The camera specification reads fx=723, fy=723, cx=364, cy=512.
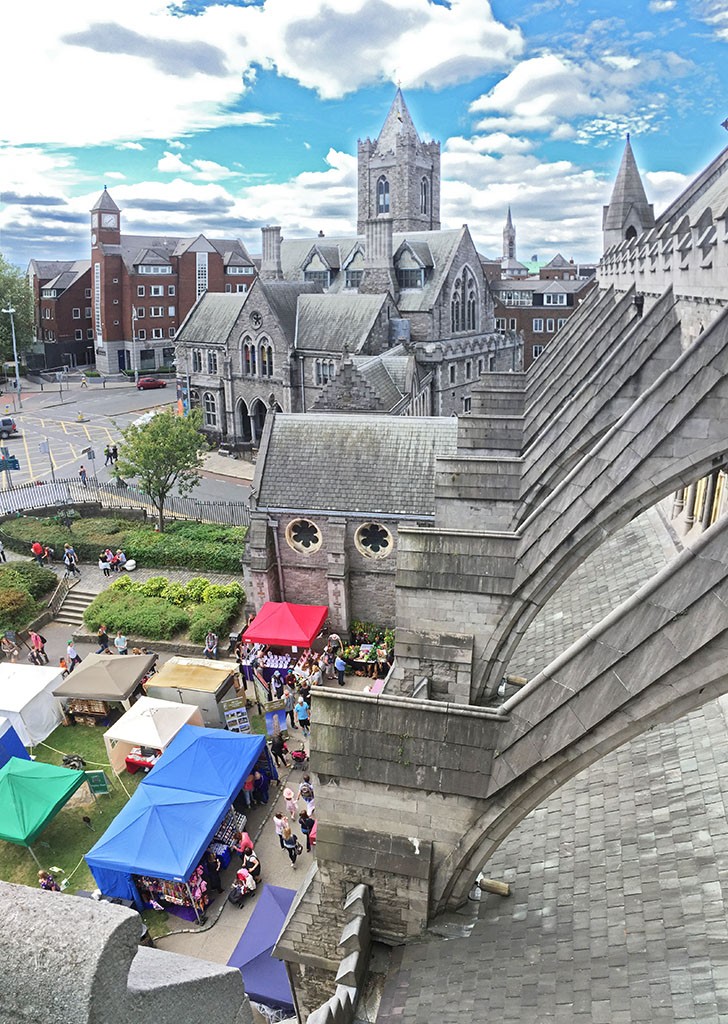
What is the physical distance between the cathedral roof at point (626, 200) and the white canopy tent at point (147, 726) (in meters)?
22.3

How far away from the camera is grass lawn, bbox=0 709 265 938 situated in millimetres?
14633

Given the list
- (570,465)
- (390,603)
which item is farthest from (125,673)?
(570,465)

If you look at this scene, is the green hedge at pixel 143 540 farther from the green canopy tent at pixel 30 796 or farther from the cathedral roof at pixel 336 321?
the cathedral roof at pixel 336 321

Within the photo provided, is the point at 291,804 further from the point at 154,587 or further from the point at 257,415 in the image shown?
the point at 257,415

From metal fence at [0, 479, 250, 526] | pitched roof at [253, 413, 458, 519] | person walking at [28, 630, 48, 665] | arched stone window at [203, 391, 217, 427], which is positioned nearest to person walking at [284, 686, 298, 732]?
pitched roof at [253, 413, 458, 519]

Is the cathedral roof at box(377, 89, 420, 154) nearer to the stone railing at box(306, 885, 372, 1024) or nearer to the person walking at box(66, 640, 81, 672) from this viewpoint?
the person walking at box(66, 640, 81, 672)

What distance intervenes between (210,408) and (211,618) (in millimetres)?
29961

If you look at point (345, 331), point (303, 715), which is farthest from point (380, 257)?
point (303, 715)

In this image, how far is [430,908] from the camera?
7438 mm

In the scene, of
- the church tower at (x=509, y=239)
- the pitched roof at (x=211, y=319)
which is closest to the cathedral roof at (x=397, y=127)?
the pitched roof at (x=211, y=319)

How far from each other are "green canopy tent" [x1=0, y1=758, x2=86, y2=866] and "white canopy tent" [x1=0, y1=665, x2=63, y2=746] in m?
3.35

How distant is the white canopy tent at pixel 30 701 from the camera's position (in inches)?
736

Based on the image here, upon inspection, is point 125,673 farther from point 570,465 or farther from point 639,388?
point 639,388

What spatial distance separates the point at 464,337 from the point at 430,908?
44953 mm
